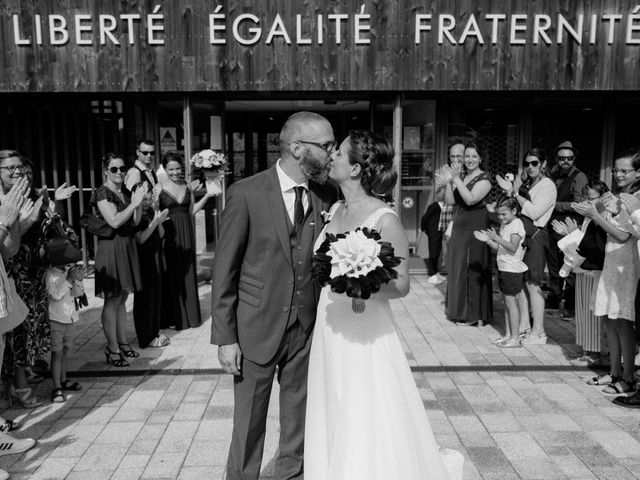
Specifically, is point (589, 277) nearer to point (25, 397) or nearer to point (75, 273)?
point (75, 273)

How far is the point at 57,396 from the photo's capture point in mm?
5391

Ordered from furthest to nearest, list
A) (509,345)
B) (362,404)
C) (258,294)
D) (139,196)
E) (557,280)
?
(557,280) → (509,345) → (139,196) → (258,294) → (362,404)

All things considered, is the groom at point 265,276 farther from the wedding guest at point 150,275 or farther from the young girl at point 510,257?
the young girl at point 510,257

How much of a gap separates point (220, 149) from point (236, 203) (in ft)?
24.1

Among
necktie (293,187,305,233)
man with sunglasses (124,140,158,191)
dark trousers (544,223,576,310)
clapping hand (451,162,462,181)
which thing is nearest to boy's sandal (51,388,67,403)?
man with sunglasses (124,140,158,191)

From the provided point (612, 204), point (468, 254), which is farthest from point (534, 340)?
point (612, 204)

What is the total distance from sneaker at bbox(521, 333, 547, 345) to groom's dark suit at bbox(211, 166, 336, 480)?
162 inches

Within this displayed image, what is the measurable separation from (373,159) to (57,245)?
9.89ft

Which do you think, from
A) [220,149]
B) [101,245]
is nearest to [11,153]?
[101,245]

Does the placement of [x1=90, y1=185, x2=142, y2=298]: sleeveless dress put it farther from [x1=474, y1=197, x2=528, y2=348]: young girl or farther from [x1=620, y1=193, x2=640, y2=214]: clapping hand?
[x1=620, y1=193, x2=640, y2=214]: clapping hand

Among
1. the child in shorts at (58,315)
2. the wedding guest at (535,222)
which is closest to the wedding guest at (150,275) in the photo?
the child in shorts at (58,315)

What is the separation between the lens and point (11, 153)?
5.01 m

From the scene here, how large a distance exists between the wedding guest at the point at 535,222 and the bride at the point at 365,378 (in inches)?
149

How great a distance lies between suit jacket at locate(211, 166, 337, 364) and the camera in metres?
3.43
